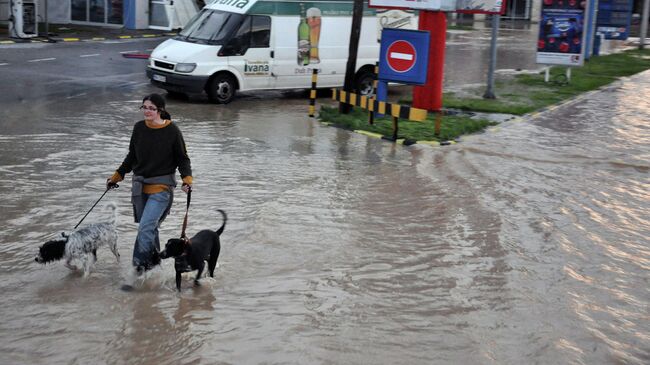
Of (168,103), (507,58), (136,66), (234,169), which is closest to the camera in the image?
(234,169)

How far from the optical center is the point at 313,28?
19.2m

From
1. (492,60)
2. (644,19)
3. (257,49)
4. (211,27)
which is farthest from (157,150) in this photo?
(644,19)

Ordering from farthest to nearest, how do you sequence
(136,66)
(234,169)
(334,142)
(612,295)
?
1. (136,66)
2. (334,142)
3. (234,169)
4. (612,295)

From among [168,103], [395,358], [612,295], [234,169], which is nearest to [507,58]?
[168,103]

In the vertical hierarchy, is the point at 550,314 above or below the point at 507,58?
below

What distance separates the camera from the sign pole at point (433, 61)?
17.2 meters

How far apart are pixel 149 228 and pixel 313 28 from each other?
12.1 metres

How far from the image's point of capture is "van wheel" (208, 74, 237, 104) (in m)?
18.1

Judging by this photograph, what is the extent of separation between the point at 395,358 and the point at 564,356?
1357 millimetres

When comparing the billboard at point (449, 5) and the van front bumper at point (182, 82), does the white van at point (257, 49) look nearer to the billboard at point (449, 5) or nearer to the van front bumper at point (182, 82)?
the van front bumper at point (182, 82)

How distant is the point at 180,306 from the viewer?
296 inches

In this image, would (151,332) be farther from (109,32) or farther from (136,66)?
(109,32)

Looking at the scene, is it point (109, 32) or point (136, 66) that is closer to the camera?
point (136, 66)

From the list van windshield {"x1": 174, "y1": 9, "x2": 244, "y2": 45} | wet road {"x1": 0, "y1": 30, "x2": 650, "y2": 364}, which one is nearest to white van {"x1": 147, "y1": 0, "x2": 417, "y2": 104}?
van windshield {"x1": 174, "y1": 9, "x2": 244, "y2": 45}
